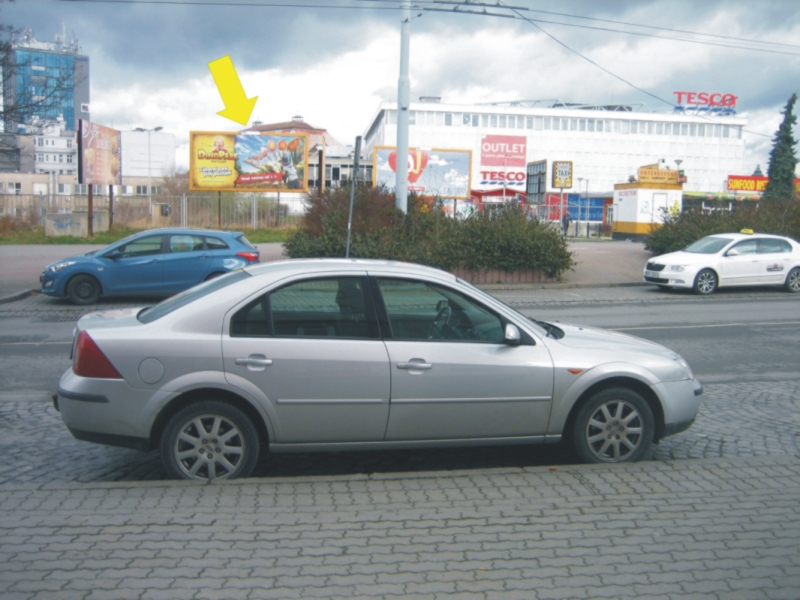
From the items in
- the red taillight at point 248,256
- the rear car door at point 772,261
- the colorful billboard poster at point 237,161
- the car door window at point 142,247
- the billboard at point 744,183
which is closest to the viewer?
the car door window at point 142,247

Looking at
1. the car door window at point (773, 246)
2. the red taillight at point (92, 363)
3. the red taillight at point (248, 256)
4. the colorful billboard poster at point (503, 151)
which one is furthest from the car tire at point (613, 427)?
the colorful billboard poster at point (503, 151)

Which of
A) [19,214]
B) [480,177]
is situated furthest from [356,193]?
[480,177]

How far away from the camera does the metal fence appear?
37312mm

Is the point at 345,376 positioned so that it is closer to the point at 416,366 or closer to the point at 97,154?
the point at 416,366

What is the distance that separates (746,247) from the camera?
2016 centimetres

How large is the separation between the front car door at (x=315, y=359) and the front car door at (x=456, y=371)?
0.42ft

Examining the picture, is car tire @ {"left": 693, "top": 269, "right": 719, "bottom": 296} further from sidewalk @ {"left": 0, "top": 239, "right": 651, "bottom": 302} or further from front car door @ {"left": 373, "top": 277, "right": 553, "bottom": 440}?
front car door @ {"left": 373, "top": 277, "right": 553, "bottom": 440}

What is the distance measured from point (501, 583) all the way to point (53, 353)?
9000 millimetres

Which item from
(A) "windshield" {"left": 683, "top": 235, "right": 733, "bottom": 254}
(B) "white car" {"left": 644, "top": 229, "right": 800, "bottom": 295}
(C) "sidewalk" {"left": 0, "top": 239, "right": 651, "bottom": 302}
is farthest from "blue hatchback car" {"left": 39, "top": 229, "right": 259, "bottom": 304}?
(A) "windshield" {"left": 683, "top": 235, "right": 733, "bottom": 254}

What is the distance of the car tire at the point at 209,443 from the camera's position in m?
5.08

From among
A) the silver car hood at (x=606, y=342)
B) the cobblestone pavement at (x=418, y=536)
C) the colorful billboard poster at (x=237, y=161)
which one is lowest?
the cobblestone pavement at (x=418, y=536)

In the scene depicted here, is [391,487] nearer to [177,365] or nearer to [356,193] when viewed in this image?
[177,365]

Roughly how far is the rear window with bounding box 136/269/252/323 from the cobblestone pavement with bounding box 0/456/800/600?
120 centimetres

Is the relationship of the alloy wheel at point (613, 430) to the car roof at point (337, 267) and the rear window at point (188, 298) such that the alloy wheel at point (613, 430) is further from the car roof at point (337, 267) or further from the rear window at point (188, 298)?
the rear window at point (188, 298)
